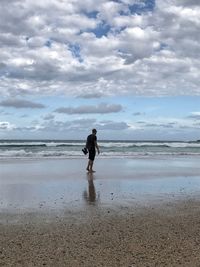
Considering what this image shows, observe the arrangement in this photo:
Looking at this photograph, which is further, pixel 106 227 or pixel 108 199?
pixel 108 199

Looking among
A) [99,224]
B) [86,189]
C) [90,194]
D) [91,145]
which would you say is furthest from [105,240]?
[91,145]

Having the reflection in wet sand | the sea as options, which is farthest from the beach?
the sea

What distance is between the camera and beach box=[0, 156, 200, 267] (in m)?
5.70

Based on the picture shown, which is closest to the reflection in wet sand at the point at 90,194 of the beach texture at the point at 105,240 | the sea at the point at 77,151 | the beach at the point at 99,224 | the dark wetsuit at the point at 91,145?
the beach at the point at 99,224

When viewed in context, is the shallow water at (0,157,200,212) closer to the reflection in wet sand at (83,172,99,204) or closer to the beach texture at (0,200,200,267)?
the reflection in wet sand at (83,172,99,204)

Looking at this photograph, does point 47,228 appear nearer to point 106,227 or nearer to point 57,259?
point 106,227

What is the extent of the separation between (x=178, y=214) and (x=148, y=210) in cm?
70

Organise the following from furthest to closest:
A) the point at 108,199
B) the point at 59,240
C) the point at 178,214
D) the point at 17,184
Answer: the point at 17,184
the point at 108,199
the point at 178,214
the point at 59,240

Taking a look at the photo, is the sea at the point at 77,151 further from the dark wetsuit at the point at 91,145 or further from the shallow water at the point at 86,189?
the shallow water at the point at 86,189

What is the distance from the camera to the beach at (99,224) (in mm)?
5695

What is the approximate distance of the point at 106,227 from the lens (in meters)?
7.37

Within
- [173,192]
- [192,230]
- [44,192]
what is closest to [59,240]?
[192,230]

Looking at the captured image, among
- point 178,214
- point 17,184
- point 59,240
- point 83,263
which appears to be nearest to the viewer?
point 83,263

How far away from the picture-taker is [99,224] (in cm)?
759
